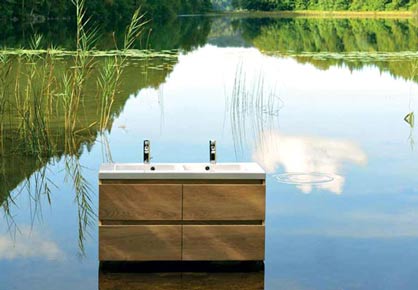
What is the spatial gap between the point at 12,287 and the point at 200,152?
6.63 meters

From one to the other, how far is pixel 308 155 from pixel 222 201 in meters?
6.20

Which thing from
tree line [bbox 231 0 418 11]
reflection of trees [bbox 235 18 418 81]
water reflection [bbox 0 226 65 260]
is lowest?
water reflection [bbox 0 226 65 260]

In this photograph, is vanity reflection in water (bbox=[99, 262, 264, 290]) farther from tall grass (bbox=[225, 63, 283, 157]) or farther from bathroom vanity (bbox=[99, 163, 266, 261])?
tall grass (bbox=[225, 63, 283, 157])

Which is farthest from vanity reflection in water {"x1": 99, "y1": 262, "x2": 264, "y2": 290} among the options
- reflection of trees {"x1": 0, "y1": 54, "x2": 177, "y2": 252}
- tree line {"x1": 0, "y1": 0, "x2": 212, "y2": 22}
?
tree line {"x1": 0, "y1": 0, "x2": 212, "y2": 22}

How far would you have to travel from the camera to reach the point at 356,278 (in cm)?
636

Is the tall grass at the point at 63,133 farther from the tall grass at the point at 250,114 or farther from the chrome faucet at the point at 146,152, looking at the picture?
the tall grass at the point at 250,114

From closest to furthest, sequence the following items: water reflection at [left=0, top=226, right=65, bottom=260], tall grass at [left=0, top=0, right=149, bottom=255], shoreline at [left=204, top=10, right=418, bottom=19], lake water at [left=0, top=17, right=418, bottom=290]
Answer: lake water at [left=0, top=17, right=418, bottom=290] → water reflection at [left=0, top=226, right=65, bottom=260] → tall grass at [left=0, top=0, right=149, bottom=255] → shoreline at [left=204, top=10, right=418, bottom=19]

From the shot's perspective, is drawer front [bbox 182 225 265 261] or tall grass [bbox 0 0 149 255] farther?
tall grass [bbox 0 0 149 255]

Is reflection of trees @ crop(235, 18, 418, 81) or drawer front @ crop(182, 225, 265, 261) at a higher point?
reflection of trees @ crop(235, 18, 418, 81)

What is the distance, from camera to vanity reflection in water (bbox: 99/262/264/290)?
6.09 metres

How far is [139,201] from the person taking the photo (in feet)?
20.4

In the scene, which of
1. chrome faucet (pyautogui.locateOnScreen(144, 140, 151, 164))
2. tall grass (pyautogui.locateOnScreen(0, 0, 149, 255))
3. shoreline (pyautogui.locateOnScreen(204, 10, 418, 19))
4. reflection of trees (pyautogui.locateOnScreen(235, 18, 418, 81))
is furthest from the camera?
shoreline (pyautogui.locateOnScreen(204, 10, 418, 19))

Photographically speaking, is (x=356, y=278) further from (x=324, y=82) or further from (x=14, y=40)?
(x=14, y=40)

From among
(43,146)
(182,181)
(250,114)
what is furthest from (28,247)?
(250,114)
